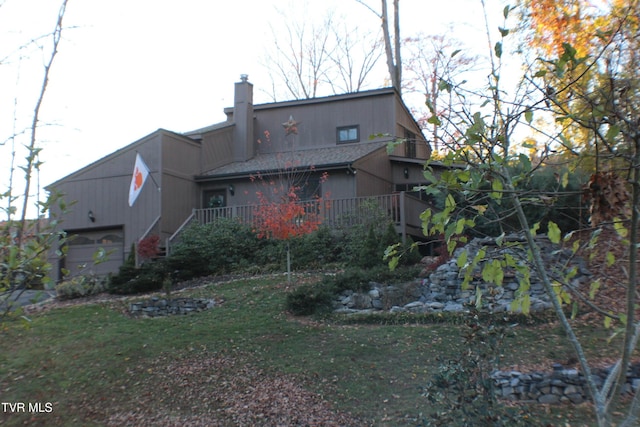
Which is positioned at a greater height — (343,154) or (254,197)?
(343,154)

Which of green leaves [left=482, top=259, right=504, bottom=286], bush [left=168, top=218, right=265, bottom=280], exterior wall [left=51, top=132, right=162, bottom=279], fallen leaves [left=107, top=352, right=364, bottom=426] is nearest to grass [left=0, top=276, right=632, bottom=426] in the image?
fallen leaves [left=107, top=352, right=364, bottom=426]

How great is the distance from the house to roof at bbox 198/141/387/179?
4 cm

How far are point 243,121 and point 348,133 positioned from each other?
412 cm

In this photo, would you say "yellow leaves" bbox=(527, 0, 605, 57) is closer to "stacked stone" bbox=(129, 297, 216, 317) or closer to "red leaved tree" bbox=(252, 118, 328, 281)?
"red leaved tree" bbox=(252, 118, 328, 281)

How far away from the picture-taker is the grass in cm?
875

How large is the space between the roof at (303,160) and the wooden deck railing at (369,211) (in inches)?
56.9

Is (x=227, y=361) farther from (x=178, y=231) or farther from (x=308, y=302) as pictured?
(x=178, y=231)

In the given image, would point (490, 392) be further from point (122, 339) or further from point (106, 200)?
point (106, 200)

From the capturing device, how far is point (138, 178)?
19.0 m

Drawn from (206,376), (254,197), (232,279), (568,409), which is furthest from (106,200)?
(568,409)

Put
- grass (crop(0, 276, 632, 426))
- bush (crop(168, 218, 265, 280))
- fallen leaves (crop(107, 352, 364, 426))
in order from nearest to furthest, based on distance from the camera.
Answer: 1. fallen leaves (crop(107, 352, 364, 426))
2. grass (crop(0, 276, 632, 426))
3. bush (crop(168, 218, 265, 280))

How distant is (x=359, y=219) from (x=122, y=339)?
822cm

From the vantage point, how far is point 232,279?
16750 mm

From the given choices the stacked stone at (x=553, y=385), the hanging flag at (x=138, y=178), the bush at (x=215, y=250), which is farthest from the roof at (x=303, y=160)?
the stacked stone at (x=553, y=385)
